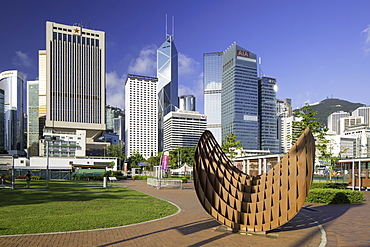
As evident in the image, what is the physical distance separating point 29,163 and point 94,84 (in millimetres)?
47024

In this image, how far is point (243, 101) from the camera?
587 feet

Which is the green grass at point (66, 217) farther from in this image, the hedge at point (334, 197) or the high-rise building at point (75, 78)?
the high-rise building at point (75, 78)

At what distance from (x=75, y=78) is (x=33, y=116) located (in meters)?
81.8

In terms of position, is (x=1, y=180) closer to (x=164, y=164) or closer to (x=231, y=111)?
(x=164, y=164)

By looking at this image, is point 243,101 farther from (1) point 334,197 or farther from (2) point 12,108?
(1) point 334,197

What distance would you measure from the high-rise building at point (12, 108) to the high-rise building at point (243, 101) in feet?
402

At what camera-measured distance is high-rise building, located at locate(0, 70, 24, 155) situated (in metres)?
153

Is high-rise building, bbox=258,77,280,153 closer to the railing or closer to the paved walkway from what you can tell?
the railing

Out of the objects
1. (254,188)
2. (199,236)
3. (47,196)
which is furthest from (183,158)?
(199,236)

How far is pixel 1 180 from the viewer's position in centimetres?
2738

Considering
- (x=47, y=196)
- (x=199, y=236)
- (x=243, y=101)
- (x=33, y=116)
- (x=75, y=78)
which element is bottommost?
(x=47, y=196)

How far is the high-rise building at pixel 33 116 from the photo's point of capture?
168337 millimetres

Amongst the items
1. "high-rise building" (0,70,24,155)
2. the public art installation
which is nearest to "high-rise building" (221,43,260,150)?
"high-rise building" (0,70,24,155)

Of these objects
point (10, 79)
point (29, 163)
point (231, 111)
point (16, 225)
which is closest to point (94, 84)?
point (29, 163)
